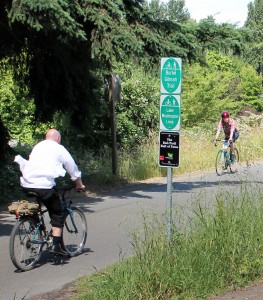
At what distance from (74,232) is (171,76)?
9.25ft

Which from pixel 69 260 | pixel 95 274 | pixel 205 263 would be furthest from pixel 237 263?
pixel 69 260

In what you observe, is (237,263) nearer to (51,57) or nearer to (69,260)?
(69,260)

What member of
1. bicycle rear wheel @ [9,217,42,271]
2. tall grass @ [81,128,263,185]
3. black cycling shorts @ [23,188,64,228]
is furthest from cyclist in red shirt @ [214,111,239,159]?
bicycle rear wheel @ [9,217,42,271]

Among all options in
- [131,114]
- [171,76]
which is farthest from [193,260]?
[131,114]

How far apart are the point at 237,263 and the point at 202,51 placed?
812 cm

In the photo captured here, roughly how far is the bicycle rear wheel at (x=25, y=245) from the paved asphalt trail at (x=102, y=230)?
0.43 feet

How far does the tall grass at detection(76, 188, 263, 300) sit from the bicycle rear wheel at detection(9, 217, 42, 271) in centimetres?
105

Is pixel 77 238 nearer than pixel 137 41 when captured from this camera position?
Yes

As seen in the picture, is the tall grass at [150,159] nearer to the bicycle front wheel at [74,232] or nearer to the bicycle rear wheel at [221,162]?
the bicycle rear wheel at [221,162]

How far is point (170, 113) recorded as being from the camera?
7.73m

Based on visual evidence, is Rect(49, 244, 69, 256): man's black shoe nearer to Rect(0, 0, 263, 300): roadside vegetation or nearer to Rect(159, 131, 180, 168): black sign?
Rect(0, 0, 263, 300): roadside vegetation

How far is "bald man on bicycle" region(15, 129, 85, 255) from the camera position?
841cm

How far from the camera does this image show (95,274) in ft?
25.8

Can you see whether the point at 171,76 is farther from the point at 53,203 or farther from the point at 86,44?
the point at 86,44
